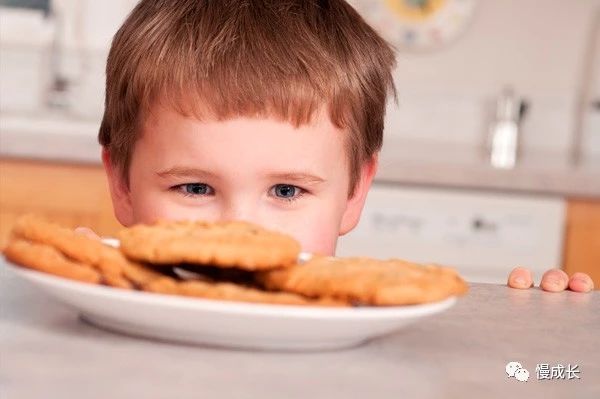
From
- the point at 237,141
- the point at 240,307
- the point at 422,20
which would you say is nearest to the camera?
the point at 240,307

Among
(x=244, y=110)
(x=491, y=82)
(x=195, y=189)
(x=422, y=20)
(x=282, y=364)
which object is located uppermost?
(x=422, y=20)

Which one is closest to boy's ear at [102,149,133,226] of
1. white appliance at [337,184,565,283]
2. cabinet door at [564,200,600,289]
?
white appliance at [337,184,565,283]

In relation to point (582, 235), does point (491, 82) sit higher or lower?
higher

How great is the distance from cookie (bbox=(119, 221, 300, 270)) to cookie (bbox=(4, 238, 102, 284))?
1.2 inches

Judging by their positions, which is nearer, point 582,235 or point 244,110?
point 244,110

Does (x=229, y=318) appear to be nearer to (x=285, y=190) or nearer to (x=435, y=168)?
(x=285, y=190)

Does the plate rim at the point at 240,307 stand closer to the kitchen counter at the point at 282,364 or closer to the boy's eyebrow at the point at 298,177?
the kitchen counter at the point at 282,364

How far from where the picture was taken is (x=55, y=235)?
2.55ft

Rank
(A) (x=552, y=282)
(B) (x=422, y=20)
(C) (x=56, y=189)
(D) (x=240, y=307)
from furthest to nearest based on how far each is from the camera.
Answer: (B) (x=422, y=20), (C) (x=56, y=189), (A) (x=552, y=282), (D) (x=240, y=307)

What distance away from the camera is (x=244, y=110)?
4.74 ft

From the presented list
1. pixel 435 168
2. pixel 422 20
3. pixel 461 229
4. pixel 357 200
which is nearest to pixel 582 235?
pixel 461 229

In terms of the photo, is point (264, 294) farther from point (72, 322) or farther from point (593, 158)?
point (593, 158)

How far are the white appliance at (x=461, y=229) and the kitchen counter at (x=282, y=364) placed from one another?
196cm

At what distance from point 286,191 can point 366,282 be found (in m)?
0.76
